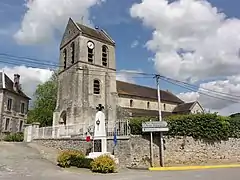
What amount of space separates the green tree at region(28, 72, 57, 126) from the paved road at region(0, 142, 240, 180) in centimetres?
2399

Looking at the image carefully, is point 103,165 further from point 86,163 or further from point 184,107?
point 184,107

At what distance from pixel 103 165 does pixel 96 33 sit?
2767 cm

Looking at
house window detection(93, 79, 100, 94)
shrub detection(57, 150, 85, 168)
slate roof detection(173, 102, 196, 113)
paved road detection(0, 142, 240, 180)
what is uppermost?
house window detection(93, 79, 100, 94)

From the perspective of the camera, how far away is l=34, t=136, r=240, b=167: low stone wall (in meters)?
18.9

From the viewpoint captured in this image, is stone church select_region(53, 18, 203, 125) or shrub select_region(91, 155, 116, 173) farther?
stone church select_region(53, 18, 203, 125)

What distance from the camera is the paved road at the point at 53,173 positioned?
1315 centimetres

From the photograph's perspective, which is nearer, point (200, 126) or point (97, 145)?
point (97, 145)

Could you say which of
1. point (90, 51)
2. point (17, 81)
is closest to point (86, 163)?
point (90, 51)

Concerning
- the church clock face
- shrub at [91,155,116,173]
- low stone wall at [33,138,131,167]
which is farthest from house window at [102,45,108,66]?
shrub at [91,155,116,173]

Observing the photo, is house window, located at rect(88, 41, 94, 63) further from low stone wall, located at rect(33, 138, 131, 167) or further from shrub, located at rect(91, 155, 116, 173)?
shrub, located at rect(91, 155, 116, 173)

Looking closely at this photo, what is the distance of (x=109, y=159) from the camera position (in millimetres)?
15734

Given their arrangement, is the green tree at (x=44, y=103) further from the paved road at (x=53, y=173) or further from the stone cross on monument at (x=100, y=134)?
the stone cross on monument at (x=100, y=134)

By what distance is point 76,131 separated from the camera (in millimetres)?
24375

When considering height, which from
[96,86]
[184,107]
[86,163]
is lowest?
[86,163]
